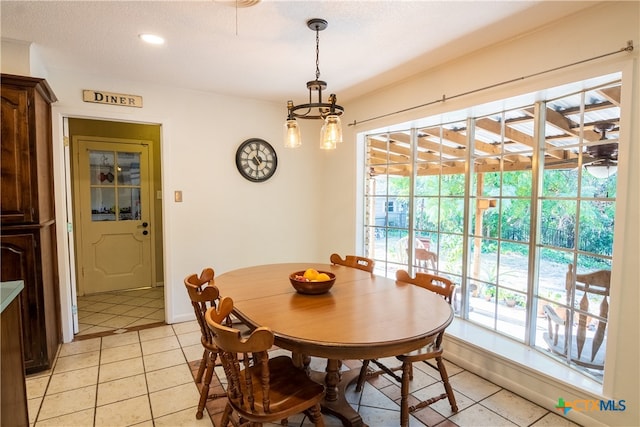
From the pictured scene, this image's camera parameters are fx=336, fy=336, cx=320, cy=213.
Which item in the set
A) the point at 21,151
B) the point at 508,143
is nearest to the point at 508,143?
the point at 508,143

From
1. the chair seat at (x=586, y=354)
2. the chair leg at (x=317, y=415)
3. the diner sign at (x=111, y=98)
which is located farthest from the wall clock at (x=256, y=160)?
the chair seat at (x=586, y=354)

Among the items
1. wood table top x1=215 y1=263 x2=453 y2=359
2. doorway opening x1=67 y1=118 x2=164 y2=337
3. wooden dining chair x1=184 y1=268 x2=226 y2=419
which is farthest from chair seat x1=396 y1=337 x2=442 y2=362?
doorway opening x1=67 y1=118 x2=164 y2=337

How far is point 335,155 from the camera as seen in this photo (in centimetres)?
422

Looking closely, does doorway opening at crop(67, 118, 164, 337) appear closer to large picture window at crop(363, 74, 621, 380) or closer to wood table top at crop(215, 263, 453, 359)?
wood table top at crop(215, 263, 453, 359)

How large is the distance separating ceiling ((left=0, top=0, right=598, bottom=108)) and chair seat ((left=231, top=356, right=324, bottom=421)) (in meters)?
2.03

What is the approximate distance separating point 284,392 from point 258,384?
148mm

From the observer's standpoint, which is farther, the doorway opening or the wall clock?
the doorway opening

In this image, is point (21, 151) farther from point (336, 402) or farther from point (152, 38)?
point (336, 402)

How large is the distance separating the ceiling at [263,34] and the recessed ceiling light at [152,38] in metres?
0.05

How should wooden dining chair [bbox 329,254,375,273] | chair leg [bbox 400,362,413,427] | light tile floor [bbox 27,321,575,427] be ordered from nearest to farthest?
chair leg [bbox 400,362,413,427]
light tile floor [bbox 27,321,575,427]
wooden dining chair [bbox 329,254,375,273]

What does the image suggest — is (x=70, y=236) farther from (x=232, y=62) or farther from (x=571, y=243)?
(x=571, y=243)

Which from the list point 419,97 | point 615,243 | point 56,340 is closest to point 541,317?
point 615,243

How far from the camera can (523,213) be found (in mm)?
2518

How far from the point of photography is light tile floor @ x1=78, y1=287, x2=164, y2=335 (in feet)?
11.5
